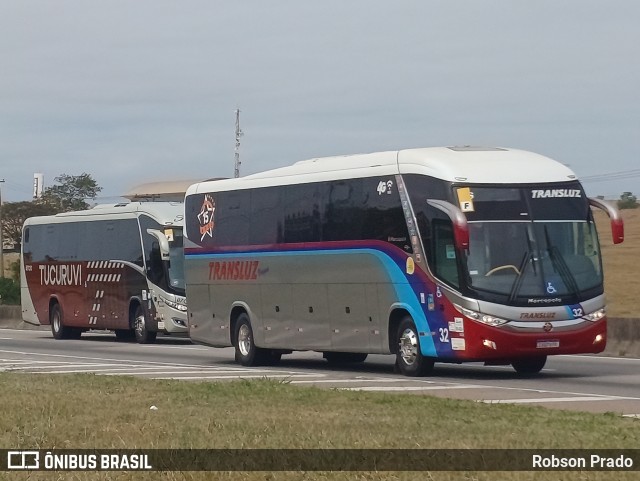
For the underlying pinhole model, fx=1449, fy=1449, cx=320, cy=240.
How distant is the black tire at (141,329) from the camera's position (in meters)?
39.9

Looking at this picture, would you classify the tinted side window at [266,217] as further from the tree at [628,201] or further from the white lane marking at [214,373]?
the tree at [628,201]

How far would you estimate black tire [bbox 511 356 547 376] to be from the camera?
24.3 meters

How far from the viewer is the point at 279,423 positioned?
1434 centimetres

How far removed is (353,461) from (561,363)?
17.1 m

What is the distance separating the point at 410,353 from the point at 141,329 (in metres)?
17.9

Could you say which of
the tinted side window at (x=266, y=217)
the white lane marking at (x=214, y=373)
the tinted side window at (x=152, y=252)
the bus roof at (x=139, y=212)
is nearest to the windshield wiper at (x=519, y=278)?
the white lane marking at (x=214, y=373)

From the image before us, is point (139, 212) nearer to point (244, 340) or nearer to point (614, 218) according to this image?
point (244, 340)

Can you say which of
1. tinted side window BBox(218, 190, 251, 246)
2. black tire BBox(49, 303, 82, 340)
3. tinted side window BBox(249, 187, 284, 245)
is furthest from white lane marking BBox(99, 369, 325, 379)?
black tire BBox(49, 303, 82, 340)

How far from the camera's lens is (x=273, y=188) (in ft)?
89.9

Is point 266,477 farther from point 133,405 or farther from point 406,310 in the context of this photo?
point 406,310

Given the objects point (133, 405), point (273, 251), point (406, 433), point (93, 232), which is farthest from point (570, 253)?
point (93, 232)

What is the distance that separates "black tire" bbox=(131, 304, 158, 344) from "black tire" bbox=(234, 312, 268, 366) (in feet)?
36.6

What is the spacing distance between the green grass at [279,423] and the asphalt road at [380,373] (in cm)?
198

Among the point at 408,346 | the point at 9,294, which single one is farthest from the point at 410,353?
the point at 9,294
